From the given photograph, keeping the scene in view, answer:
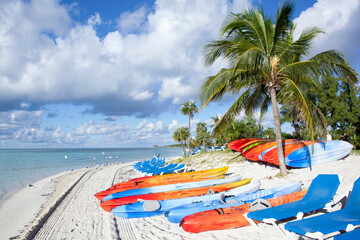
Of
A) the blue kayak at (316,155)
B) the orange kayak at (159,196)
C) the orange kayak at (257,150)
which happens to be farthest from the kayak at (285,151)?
the orange kayak at (159,196)

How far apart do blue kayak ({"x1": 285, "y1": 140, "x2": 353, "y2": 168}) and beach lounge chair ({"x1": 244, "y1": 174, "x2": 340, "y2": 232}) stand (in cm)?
478

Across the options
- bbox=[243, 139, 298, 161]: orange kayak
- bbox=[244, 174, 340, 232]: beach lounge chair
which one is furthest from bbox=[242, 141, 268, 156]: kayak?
bbox=[244, 174, 340, 232]: beach lounge chair

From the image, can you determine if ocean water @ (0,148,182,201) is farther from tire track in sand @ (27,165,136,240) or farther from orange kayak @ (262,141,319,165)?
orange kayak @ (262,141,319,165)

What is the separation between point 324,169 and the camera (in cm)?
920

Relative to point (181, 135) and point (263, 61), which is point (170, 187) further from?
point (181, 135)

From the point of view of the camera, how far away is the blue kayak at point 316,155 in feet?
32.0

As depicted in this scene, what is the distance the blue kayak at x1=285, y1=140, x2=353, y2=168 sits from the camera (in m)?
9.75

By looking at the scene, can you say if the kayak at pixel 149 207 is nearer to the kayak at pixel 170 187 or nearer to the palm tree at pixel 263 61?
the kayak at pixel 170 187

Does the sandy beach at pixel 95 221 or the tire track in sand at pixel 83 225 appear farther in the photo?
the tire track in sand at pixel 83 225

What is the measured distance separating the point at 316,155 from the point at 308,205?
20.1 ft

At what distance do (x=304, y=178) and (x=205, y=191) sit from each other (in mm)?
4339

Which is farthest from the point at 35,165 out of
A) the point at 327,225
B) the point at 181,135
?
the point at 327,225

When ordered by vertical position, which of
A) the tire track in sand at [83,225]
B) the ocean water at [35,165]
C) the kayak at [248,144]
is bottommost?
the ocean water at [35,165]

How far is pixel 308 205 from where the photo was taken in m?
4.75
